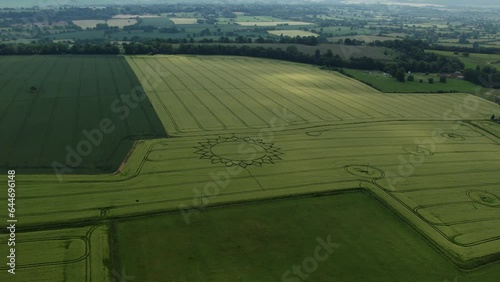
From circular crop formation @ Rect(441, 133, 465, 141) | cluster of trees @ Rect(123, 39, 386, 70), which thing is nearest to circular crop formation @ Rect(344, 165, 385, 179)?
circular crop formation @ Rect(441, 133, 465, 141)

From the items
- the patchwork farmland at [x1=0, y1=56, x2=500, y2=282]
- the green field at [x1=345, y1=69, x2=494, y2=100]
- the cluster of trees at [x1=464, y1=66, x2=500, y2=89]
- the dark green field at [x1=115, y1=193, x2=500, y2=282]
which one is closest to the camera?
the dark green field at [x1=115, y1=193, x2=500, y2=282]

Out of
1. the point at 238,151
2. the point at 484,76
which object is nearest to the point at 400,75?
the point at 484,76

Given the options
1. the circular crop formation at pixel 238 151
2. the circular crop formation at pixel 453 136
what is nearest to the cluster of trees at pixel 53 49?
the circular crop formation at pixel 238 151

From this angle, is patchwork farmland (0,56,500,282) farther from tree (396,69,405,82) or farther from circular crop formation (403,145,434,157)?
tree (396,69,405,82)

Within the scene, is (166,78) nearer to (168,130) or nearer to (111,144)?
(168,130)

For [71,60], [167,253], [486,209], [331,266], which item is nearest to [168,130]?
[167,253]

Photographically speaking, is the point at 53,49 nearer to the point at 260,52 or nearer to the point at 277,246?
the point at 260,52

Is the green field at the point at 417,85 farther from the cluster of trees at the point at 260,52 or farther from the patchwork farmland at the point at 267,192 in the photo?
the patchwork farmland at the point at 267,192
